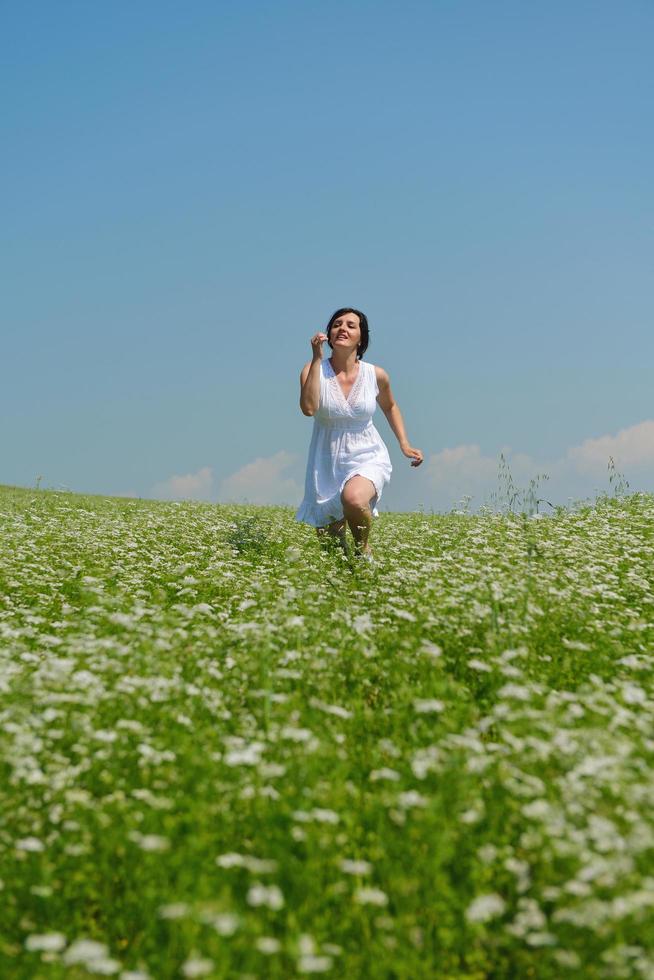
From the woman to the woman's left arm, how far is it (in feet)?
0.23

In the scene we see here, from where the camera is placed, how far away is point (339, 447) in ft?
35.5

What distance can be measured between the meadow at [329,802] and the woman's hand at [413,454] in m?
4.14

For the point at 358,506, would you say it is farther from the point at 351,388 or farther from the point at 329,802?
the point at 329,802

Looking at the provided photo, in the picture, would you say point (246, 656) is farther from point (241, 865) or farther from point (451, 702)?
point (241, 865)

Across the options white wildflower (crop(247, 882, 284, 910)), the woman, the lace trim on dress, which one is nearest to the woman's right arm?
the woman

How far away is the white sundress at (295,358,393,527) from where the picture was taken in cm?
1070

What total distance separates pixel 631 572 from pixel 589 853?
6403 mm

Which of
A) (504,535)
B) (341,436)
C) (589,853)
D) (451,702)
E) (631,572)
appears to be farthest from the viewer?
(504,535)

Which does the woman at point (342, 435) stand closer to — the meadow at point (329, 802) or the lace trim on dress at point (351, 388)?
the lace trim on dress at point (351, 388)

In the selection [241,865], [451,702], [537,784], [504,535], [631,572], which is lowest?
[241,865]

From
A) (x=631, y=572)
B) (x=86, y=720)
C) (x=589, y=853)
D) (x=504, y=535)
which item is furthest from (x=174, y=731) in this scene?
(x=504, y=535)

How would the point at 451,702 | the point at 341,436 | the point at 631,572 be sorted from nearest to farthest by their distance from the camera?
the point at 451,702, the point at 631,572, the point at 341,436

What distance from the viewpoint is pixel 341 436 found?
10852mm

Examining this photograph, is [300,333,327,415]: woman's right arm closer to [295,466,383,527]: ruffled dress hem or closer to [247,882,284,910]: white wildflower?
[295,466,383,527]: ruffled dress hem
